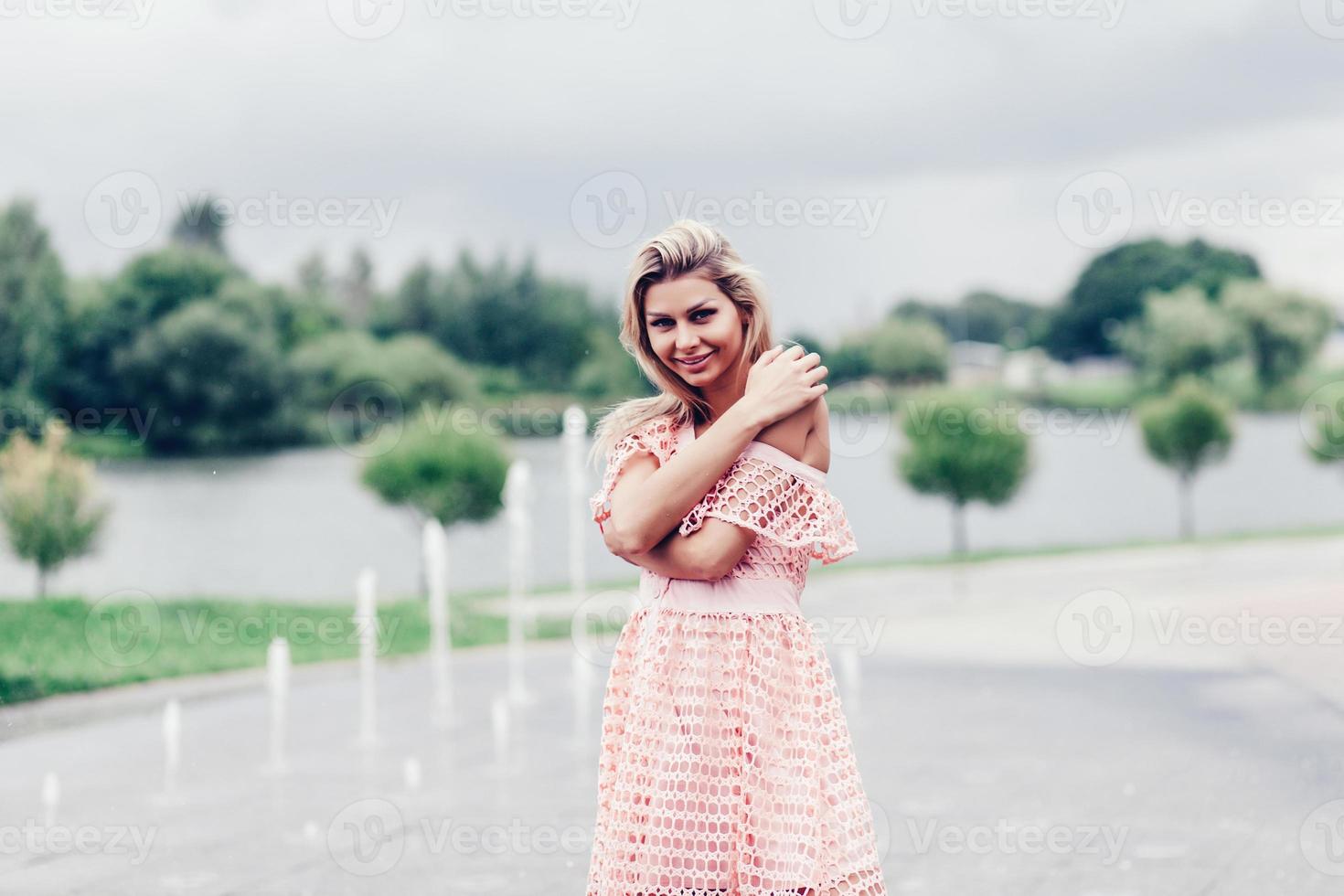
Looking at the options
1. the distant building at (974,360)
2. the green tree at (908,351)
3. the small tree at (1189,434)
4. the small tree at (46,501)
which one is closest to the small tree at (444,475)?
the small tree at (46,501)

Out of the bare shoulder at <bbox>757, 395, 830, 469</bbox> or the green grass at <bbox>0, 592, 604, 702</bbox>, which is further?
the green grass at <bbox>0, 592, 604, 702</bbox>

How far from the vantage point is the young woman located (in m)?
2.12

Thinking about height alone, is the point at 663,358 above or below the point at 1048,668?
above

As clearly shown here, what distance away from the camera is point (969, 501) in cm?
1948

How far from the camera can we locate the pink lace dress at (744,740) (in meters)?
2.12

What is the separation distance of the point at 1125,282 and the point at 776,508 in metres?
26.6

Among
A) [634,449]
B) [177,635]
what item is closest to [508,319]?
[177,635]

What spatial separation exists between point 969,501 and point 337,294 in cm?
1092

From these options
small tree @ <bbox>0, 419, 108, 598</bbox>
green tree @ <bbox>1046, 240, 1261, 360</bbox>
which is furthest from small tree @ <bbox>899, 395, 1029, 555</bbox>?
small tree @ <bbox>0, 419, 108, 598</bbox>

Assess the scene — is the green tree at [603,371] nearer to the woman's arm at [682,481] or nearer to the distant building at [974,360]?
the distant building at [974,360]

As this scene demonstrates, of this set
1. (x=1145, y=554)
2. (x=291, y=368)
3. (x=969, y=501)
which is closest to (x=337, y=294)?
(x=291, y=368)

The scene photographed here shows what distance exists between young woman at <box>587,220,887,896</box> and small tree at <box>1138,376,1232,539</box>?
2180 cm

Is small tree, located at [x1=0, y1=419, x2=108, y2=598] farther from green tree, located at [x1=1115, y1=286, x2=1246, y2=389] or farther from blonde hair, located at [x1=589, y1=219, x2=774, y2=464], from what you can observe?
green tree, located at [x1=1115, y1=286, x2=1246, y2=389]

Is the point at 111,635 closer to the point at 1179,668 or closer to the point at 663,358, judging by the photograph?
the point at 1179,668
